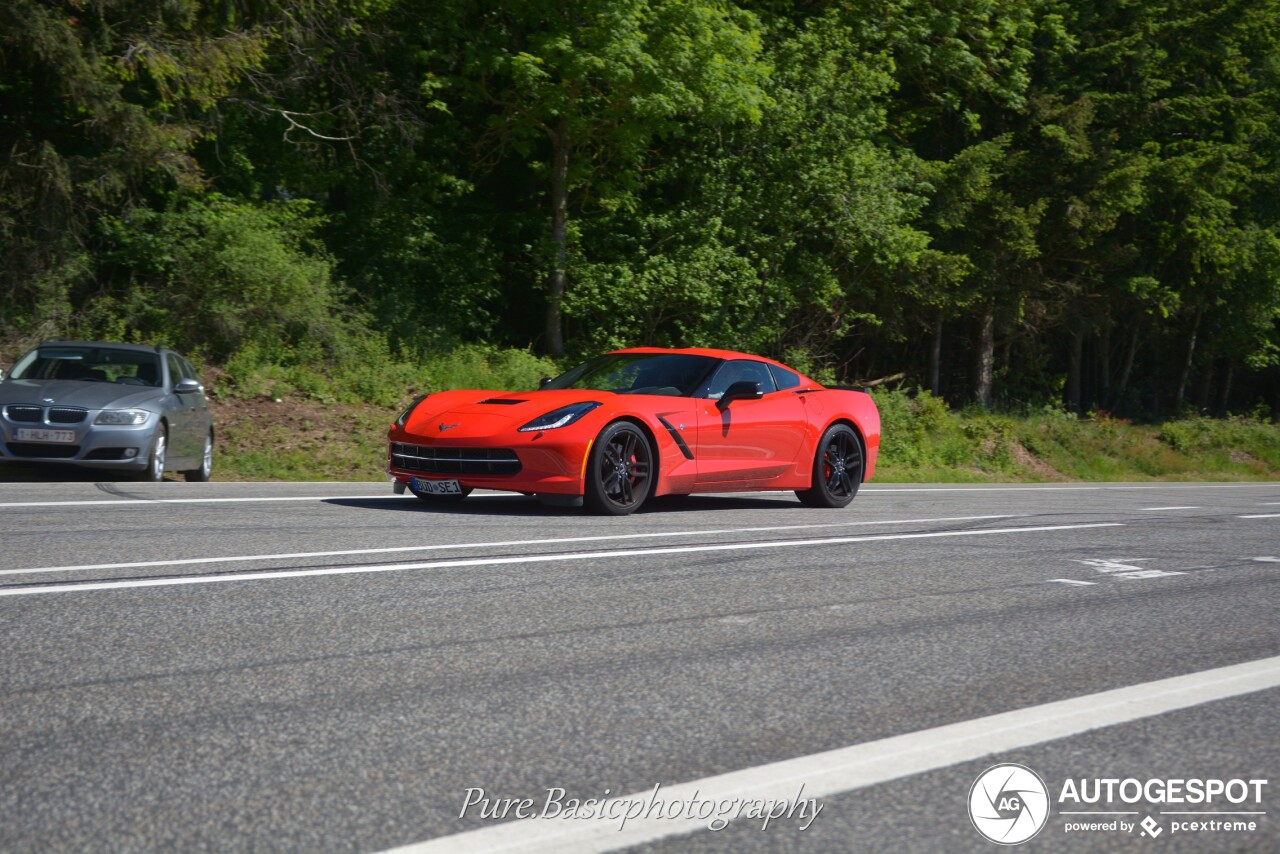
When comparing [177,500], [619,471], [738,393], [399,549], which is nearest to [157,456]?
[177,500]

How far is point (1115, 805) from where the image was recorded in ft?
11.0

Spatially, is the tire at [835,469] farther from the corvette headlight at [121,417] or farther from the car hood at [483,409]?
the corvette headlight at [121,417]

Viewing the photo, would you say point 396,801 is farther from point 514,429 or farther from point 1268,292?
point 1268,292

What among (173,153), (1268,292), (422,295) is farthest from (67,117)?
(1268,292)

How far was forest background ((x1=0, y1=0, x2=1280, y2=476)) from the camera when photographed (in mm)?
19906

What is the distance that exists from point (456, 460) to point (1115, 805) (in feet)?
23.3

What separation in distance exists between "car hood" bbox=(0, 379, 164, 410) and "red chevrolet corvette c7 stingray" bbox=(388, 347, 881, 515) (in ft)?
12.7

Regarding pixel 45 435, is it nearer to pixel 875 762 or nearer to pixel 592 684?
pixel 592 684

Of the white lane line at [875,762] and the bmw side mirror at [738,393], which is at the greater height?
the bmw side mirror at [738,393]

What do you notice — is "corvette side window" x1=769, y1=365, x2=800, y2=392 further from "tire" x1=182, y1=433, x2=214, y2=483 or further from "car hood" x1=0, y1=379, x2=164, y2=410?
"tire" x1=182, y1=433, x2=214, y2=483

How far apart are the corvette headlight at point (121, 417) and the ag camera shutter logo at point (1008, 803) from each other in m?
11.0

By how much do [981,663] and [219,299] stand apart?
1735 cm

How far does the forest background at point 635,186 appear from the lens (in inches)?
784

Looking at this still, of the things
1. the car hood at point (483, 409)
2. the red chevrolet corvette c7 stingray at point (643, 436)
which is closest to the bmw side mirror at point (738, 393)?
the red chevrolet corvette c7 stingray at point (643, 436)
